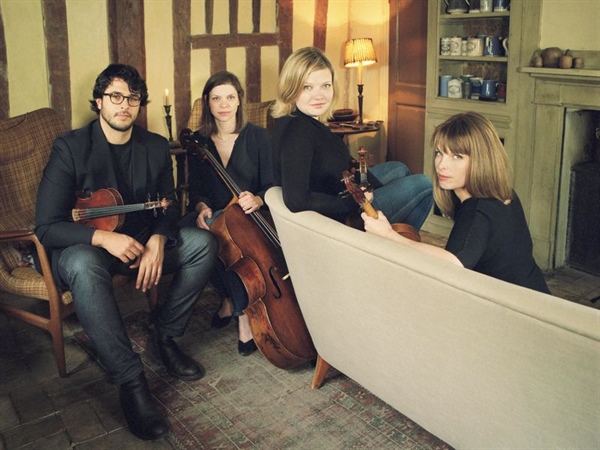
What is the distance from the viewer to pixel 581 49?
3.74m

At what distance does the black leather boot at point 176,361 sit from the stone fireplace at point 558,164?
2216 mm

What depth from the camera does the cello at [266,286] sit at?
2.65 meters

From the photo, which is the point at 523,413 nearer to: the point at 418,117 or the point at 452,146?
the point at 452,146

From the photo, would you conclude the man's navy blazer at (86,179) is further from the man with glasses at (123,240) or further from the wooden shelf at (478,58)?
the wooden shelf at (478,58)

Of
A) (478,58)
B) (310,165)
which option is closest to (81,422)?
(310,165)

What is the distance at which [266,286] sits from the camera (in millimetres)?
2658

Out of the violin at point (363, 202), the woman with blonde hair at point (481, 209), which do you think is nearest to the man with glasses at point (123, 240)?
the violin at point (363, 202)

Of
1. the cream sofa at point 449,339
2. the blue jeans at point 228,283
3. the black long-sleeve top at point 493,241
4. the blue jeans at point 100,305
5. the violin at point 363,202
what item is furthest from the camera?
the blue jeans at point 228,283

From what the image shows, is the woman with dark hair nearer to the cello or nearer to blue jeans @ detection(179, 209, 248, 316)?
blue jeans @ detection(179, 209, 248, 316)

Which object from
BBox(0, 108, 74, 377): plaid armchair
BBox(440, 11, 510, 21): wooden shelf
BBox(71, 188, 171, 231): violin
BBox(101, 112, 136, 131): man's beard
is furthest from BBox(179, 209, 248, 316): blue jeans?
BBox(440, 11, 510, 21): wooden shelf

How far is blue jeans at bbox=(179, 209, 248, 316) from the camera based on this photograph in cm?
305

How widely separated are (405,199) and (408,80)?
235 cm

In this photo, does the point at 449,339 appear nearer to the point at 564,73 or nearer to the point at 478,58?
the point at 564,73

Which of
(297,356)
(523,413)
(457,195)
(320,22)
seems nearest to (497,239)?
(457,195)
